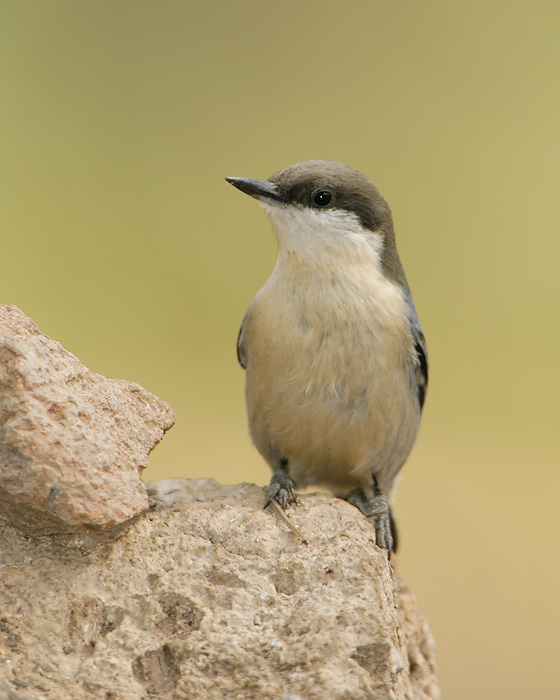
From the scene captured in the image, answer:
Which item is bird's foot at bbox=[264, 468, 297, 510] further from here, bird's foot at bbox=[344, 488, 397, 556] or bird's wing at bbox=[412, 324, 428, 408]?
bird's wing at bbox=[412, 324, 428, 408]

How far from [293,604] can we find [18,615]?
675mm

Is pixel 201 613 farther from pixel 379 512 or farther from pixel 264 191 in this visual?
pixel 264 191

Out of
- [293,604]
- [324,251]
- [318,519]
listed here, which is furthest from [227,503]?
[324,251]

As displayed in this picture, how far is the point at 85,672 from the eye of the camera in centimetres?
182

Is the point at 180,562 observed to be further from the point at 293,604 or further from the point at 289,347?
the point at 289,347

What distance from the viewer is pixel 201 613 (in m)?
1.99

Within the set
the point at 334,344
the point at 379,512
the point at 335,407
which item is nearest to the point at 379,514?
the point at 379,512

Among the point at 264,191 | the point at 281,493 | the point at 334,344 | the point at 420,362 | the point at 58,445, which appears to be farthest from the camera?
the point at 420,362

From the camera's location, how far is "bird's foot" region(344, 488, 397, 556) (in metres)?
2.70

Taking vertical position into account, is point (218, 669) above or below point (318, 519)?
below

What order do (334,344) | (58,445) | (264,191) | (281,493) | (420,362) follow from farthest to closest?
1. (420,362)
2. (264,191)
3. (334,344)
4. (281,493)
5. (58,445)

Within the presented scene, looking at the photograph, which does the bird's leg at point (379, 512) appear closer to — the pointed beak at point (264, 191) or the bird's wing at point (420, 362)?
the bird's wing at point (420, 362)

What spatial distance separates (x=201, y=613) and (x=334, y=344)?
1.11 metres

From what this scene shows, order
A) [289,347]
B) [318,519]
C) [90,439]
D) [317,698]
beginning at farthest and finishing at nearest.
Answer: [289,347] → [318,519] → [90,439] → [317,698]
